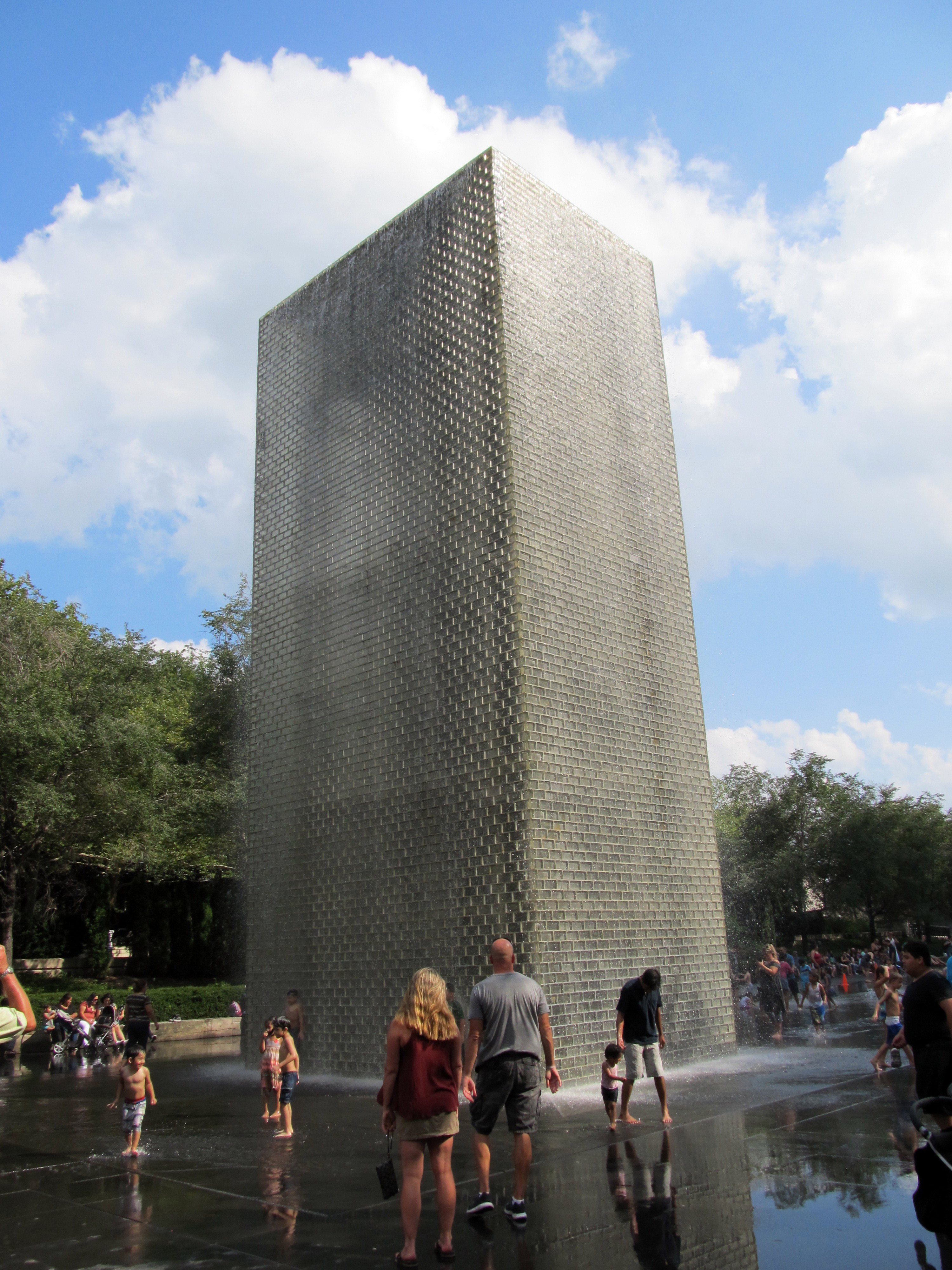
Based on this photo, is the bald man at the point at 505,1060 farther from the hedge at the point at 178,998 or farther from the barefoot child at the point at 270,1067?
the hedge at the point at 178,998

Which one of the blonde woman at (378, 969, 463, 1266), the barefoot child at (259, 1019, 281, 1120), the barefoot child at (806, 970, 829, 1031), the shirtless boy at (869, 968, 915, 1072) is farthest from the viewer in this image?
the barefoot child at (806, 970, 829, 1031)

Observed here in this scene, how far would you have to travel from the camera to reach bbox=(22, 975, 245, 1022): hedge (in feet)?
80.2

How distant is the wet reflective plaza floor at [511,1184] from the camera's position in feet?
17.3

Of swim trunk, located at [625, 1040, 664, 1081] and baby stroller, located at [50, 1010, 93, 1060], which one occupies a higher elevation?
Result: swim trunk, located at [625, 1040, 664, 1081]

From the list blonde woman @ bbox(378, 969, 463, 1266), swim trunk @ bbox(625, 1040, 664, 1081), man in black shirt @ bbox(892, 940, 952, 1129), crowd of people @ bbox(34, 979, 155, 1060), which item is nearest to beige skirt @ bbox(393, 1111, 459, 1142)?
blonde woman @ bbox(378, 969, 463, 1266)

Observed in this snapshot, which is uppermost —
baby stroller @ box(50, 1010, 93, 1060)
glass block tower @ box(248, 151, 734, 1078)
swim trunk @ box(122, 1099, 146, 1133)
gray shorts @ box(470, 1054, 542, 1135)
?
glass block tower @ box(248, 151, 734, 1078)

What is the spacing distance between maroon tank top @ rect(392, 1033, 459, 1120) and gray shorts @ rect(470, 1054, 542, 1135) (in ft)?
2.98

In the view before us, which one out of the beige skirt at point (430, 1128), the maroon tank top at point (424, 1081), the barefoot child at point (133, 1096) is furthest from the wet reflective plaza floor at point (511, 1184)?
the maroon tank top at point (424, 1081)

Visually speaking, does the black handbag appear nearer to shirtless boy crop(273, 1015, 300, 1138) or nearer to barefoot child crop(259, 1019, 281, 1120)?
shirtless boy crop(273, 1015, 300, 1138)

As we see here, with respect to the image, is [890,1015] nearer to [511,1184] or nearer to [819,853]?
[511,1184]

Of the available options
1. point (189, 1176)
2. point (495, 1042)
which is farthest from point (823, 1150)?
point (189, 1176)

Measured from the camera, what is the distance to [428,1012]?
521 centimetres

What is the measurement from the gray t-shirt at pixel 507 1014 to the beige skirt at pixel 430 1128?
0.96 m

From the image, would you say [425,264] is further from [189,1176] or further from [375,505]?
[189,1176]
